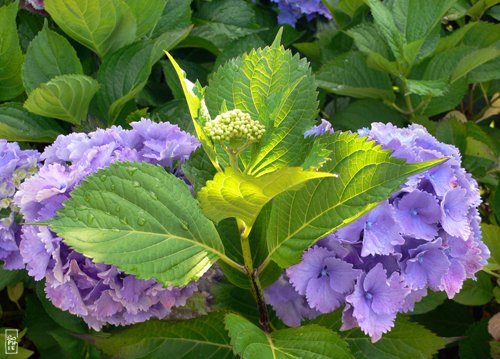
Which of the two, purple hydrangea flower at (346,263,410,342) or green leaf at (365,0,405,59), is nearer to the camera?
purple hydrangea flower at (346,263,410,342)

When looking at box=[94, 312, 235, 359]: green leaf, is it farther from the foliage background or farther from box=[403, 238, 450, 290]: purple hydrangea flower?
box=[403, 238, 450, 290]: purple hydrangea flower

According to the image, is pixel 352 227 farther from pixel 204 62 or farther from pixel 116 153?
pixel 204 62

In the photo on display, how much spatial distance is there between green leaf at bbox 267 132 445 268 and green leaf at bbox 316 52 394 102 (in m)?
0.65

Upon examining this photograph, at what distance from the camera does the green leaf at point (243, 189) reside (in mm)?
715

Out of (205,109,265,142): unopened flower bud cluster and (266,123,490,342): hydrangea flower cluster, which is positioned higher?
(205,109,265,142): unopened flower bud cluster

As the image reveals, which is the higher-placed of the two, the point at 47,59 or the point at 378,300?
the point at 47,59

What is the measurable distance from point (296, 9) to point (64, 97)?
81 centimetres

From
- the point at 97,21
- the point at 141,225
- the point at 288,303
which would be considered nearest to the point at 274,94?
the point at 141,225

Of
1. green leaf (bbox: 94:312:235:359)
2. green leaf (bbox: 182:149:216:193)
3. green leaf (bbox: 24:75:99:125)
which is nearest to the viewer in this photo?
green leaf (bbox: 182:149:216:193)

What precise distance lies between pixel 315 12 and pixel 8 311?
1.20 m

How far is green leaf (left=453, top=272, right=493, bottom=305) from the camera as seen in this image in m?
1.39

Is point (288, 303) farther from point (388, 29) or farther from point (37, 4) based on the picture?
point (37, 4)

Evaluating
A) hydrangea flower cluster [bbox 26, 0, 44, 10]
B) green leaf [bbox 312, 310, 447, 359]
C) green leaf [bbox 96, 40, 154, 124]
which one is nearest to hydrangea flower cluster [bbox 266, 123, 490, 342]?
green leaf [bbox 312, 310, 447, 359]

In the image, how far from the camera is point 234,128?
745mm
